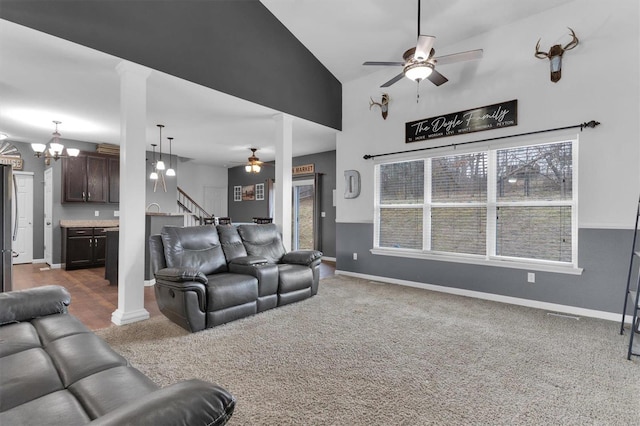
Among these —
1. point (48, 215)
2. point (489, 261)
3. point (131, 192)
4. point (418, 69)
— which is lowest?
point (489, 261)

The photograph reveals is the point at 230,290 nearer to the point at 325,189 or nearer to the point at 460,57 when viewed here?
the point at 460,57

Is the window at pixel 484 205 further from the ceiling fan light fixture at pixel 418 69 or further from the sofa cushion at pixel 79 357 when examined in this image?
the sofa cushion at pixel 79 357

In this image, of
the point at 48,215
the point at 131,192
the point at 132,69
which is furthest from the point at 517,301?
the point at 48,215

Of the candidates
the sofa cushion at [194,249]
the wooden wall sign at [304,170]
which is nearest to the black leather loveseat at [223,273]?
the sofa cushion at [194,249]

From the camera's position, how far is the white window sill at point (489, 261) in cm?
386

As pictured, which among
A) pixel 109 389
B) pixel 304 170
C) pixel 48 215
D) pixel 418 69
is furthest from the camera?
pixel 304 170

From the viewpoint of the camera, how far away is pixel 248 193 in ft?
33.4

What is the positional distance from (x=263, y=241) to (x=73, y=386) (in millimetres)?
3260

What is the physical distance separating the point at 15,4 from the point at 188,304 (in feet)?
9.58

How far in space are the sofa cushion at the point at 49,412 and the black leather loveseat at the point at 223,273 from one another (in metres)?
1.92

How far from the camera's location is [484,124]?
14.6 feet

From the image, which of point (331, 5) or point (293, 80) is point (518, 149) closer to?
point (331, 5)

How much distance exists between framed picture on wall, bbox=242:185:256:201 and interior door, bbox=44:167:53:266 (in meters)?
4.81

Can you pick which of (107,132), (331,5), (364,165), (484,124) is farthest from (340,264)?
(107,132)
